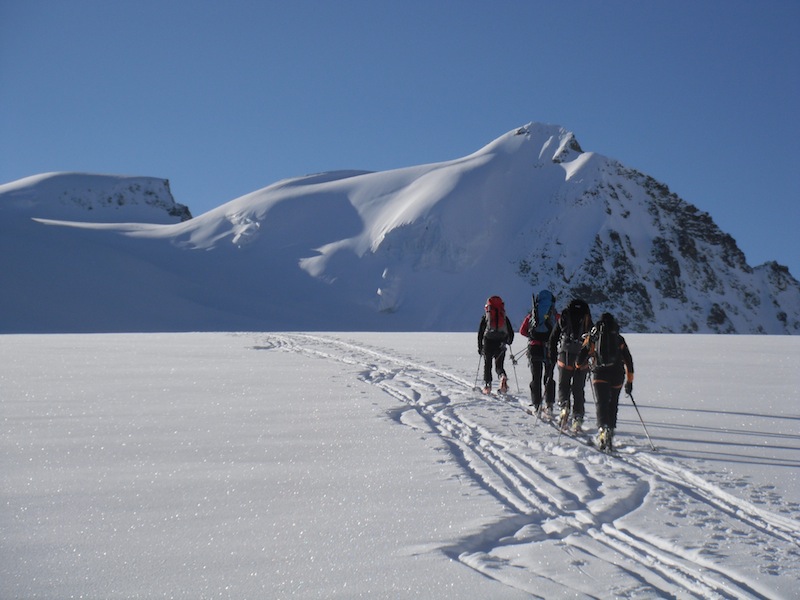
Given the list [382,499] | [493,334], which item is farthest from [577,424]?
[382,499]

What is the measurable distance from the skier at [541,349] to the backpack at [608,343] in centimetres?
184

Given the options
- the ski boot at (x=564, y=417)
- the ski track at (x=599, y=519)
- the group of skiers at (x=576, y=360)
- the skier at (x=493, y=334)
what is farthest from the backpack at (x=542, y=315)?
the ski boot at (x=564, y=417)

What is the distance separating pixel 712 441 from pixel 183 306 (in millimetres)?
61536

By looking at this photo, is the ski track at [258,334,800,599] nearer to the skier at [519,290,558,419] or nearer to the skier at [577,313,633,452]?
the skier at [577,313,633,452]

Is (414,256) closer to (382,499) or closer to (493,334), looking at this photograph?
(493,334)

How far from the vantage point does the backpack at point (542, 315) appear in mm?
10391

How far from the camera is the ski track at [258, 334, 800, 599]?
4117 mm

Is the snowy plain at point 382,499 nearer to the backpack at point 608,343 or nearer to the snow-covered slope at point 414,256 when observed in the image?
the backpack at point 608,343

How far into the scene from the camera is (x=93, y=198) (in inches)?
5856

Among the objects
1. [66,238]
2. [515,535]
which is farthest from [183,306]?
[515,535]

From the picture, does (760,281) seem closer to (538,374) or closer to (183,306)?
(183,306)

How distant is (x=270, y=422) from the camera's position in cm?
886

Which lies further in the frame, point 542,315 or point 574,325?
→ point 542,315

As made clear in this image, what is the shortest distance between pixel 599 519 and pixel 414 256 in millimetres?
77106
